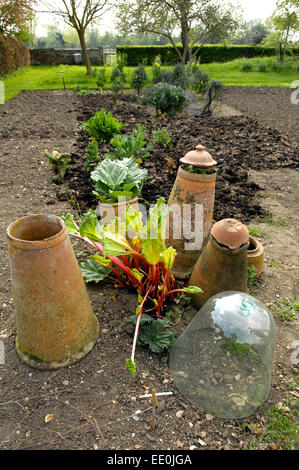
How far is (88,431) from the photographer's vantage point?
1.62m

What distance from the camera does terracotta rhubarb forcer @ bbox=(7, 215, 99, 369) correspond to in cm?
163

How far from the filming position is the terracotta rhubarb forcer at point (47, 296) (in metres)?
1.63

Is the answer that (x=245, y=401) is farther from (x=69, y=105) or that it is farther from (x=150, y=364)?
(x=69, y=105)

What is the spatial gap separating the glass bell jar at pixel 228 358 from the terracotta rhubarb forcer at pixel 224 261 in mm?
187

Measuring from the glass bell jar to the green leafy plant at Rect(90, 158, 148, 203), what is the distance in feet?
3.60

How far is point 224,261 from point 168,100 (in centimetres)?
765

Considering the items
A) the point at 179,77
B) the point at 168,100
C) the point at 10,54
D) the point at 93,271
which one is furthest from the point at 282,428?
the point at 10,54

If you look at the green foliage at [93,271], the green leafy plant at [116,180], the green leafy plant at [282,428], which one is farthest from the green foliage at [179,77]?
the green leafy plant at [282,428]

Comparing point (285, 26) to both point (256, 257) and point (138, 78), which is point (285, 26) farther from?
point (256, 257)

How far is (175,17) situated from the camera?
1559 cm

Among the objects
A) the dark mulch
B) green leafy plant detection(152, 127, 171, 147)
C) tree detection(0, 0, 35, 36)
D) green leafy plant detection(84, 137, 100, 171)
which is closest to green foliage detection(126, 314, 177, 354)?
the dark mulch

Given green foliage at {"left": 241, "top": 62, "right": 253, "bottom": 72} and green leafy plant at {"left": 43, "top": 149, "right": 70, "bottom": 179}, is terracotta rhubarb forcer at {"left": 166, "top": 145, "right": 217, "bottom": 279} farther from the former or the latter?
green foliage at {"left": 241, "top": 62, "right": 253, "bottom": 72}

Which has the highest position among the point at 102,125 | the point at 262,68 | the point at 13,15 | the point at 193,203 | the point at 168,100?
the point at 13,15

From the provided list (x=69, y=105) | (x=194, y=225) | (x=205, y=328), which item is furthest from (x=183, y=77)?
(x=205, y=328)
